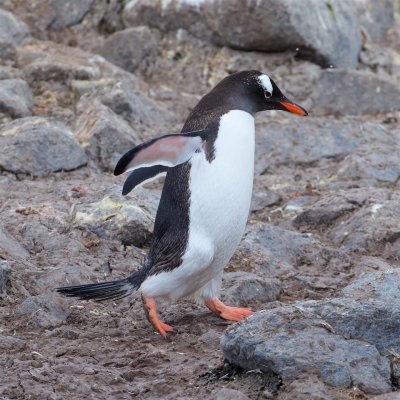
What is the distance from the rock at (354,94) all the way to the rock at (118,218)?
2505 millimetres

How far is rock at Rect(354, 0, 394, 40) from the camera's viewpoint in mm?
8469

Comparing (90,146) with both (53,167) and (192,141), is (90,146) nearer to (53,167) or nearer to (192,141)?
(53,167)

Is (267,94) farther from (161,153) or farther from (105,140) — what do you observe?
(105,140)

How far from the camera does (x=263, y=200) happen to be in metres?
5.66

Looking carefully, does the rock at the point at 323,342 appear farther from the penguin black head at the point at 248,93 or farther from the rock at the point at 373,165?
the rock at the point at 373,165

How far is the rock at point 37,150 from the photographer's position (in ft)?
18.1

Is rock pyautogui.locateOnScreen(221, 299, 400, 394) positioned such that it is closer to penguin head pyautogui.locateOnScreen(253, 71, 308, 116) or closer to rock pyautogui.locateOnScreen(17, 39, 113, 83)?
penguin head pyautogui.locateOnScreen(253, 71, 308, 116)

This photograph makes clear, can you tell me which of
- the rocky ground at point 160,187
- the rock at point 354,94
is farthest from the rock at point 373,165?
the rock at point 354,94

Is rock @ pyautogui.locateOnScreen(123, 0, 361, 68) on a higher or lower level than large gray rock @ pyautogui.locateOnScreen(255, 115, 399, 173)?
higher

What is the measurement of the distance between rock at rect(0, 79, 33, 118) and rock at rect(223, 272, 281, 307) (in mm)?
2396

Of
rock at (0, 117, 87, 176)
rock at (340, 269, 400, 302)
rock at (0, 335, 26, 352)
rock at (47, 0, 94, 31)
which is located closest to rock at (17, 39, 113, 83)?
rock at (47, 0, 94, 31)

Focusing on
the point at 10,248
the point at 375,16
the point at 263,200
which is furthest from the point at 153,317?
the point at 375,16

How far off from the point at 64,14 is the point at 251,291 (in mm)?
3914

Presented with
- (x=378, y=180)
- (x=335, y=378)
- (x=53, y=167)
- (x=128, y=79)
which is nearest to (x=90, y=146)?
(x=53, y=167)
